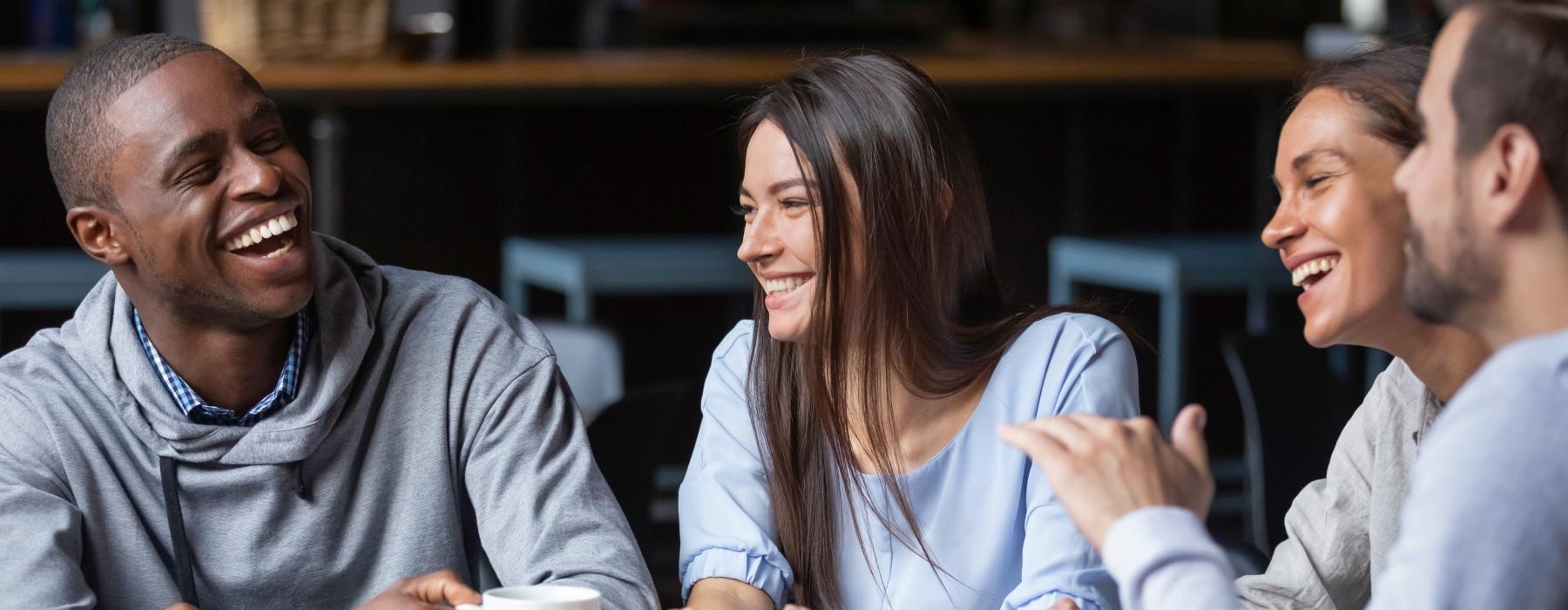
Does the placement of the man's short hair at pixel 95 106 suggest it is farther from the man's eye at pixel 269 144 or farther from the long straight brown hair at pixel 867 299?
the long straight brown hair at pixel 867 299

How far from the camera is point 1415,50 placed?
157cm

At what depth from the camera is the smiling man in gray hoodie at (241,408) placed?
1.55 meters

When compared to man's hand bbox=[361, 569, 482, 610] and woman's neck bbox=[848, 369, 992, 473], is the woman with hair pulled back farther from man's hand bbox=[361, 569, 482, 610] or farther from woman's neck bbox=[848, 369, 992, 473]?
man's hand bbox=[361, 569, 482, 610]

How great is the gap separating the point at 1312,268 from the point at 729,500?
598mm

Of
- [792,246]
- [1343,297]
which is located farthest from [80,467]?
[1343,297]

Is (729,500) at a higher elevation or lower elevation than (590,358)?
higher

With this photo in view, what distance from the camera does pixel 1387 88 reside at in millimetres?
1528

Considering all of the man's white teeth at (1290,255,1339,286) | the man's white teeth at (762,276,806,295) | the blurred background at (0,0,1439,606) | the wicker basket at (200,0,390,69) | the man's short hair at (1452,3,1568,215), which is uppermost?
the man's short hair at (1452,3,1568,215)

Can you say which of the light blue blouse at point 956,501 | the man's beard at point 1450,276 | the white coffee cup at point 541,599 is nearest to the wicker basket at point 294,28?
the light blue blouse at point 956,501

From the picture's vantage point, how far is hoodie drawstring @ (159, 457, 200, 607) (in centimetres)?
156

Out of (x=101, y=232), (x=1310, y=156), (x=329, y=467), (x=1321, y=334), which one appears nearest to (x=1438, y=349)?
(x=1321, y=334)

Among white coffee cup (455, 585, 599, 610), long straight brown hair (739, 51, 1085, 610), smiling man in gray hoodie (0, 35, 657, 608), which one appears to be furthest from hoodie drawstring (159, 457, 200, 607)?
long straight brown hair (739, 51, 1085, 610)

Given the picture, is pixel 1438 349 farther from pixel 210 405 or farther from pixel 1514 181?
pixel 210 405

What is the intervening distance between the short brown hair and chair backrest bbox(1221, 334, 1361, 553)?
41.0 inches
